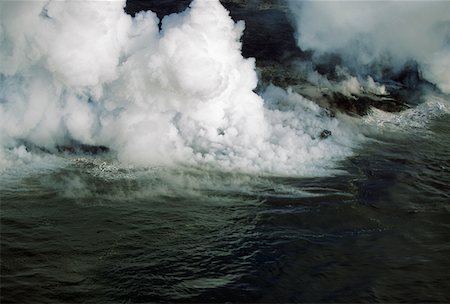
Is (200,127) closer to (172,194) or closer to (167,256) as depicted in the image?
(172,194)

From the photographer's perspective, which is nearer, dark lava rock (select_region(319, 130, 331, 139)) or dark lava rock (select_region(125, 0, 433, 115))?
dark lava rock (select_region(319, 130, 331, 139))

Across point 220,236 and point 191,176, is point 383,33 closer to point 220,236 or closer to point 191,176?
point 191,176

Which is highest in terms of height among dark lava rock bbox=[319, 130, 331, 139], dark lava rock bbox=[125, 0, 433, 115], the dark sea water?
dark lava rock bbox=[125, 0, 433, 115]

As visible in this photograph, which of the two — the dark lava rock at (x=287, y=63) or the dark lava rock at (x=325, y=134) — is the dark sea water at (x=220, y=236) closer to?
the dark lava rock at (x=325, y=134)

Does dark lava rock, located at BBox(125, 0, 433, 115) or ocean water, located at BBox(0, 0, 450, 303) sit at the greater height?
dark lava rock, located at BBox(125, 0, 433, 115)

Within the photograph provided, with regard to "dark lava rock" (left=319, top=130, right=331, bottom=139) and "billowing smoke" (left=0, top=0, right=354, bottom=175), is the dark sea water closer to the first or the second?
"billowing smoke" (left=0, top=0, right=354, bottom=175)

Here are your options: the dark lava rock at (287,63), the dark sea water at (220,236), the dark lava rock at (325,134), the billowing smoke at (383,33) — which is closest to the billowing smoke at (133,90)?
the dark sea water at (220,236)

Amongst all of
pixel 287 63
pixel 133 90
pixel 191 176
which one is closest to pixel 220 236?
pixel 191 176

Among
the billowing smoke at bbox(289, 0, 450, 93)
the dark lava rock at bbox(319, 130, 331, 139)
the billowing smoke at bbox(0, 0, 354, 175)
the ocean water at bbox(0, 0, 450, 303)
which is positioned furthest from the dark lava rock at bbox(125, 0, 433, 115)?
the billowing smoke at bbox(0, 0, 354, 175)
